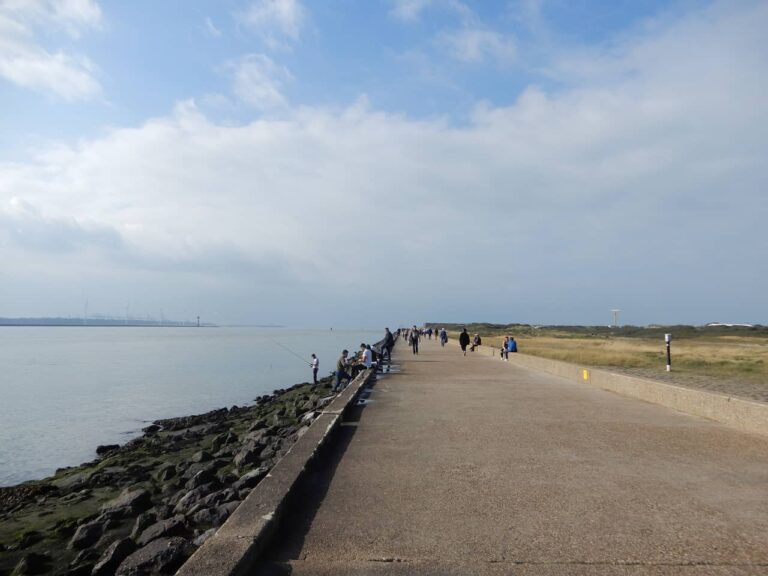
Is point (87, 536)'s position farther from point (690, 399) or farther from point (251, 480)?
point (690, 399)

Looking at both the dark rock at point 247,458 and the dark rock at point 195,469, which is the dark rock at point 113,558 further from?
the dark rock at point 247,458

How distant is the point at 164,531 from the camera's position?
19.0 ft

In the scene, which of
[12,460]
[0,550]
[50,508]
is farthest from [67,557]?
[12,460]

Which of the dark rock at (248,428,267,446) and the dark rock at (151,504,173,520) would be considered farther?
the dark rock at (248,428,267,446)

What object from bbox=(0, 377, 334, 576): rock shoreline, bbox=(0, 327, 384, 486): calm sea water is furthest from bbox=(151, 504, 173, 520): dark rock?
bbox=(0, 327, 384, 486): calm sea water

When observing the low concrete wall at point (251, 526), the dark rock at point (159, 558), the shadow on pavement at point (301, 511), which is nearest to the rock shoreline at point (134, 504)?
the dark rock at point (159, 558)

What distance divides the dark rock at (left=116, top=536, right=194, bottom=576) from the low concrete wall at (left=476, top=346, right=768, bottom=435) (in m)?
7.22

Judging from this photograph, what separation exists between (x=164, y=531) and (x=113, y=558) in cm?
51

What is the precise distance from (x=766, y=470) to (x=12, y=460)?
55.8 feet

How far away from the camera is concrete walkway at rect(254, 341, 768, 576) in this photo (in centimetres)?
353

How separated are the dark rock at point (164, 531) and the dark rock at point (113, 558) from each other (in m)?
0.12

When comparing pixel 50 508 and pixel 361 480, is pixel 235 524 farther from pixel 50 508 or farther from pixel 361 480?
pixel 50 508

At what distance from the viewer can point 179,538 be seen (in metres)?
5.16

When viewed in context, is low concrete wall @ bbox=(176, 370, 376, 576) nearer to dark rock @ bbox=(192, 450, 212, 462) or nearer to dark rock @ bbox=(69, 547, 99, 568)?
dark rock @ bbox=(69, 547, 99, 568)
